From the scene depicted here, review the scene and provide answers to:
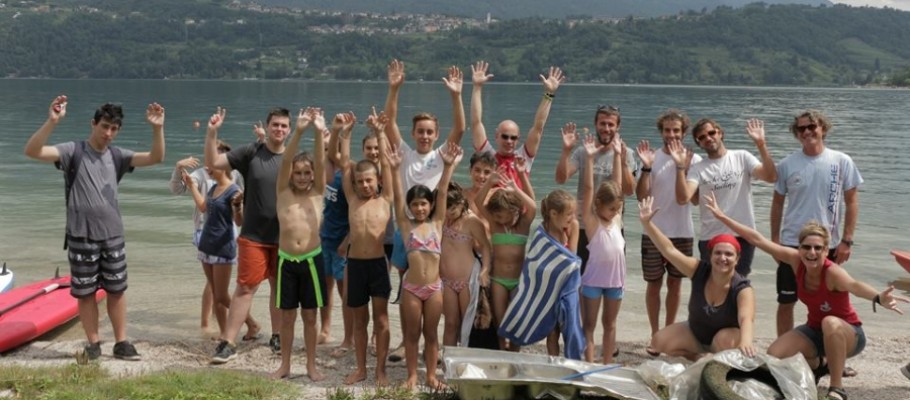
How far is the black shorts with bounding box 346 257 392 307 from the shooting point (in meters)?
6.92

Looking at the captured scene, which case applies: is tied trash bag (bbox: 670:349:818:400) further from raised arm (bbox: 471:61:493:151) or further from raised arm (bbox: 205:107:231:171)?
raised arm (bbox: 205:107:231:171)

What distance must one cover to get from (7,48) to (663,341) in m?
195

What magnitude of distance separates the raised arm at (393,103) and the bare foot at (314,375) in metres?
1.98

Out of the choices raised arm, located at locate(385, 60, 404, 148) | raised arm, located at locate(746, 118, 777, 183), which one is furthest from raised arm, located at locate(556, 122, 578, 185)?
raised arm, located at locate(746, 118, 777, 183)

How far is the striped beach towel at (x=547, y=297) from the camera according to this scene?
266 inches

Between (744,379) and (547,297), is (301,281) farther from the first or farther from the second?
(744,379)

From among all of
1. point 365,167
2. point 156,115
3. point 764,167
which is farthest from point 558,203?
point 156,115

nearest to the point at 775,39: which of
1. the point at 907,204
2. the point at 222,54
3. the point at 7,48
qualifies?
the point at 222,54

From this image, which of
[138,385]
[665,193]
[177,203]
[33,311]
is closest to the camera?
[138,385]

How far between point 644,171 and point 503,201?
5.21 ft

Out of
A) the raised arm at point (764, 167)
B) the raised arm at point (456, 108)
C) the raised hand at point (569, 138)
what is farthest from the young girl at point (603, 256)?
the raised arm at point (764, 167)

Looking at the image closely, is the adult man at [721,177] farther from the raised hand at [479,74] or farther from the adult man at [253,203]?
the adult man at [253,203]

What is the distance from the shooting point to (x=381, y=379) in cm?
684

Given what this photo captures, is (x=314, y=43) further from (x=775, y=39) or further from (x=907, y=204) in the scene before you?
(x=907, y=204)
